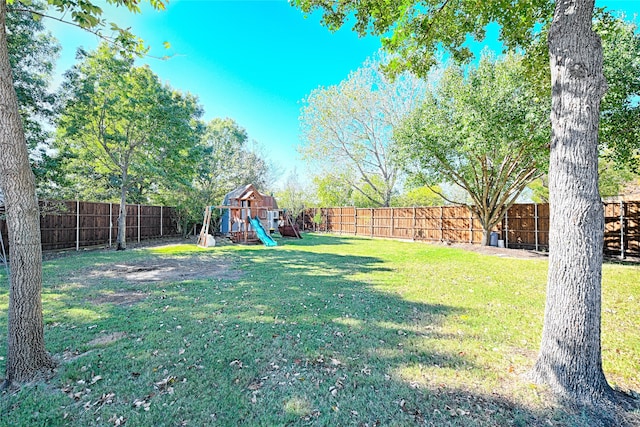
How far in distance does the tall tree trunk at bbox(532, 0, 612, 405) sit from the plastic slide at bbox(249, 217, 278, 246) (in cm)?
1178

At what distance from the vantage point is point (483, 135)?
9227mm

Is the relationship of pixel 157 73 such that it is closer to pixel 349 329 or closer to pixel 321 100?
pixel 321 100

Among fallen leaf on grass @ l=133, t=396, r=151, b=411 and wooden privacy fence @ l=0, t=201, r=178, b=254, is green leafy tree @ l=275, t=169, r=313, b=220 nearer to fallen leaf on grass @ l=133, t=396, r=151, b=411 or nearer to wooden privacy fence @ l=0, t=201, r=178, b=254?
wooden privacy fence @ l=0, t=201, r=178, b=254

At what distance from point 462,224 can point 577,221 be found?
13.1 metres

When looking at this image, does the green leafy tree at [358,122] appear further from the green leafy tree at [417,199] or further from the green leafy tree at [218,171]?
the green leafy tree at [218,171]

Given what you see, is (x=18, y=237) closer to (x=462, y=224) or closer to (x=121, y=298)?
(x=121, y=298)

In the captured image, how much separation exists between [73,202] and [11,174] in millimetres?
10958

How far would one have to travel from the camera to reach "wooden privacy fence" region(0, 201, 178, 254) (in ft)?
32.8

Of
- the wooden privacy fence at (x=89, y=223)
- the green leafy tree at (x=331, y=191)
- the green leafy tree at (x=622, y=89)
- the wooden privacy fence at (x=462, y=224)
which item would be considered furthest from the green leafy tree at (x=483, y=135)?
the wooden privacy fence at (x=89, y=223)

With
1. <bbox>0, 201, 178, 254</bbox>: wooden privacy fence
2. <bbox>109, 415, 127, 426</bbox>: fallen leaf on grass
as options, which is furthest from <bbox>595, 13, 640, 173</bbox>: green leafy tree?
<bbox>0, 201, 178, 254</bbox>: wooden privacy fence

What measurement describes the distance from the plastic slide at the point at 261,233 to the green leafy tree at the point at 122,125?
3913 mm

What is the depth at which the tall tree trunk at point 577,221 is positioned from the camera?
224cm

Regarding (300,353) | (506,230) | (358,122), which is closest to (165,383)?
(300,353)

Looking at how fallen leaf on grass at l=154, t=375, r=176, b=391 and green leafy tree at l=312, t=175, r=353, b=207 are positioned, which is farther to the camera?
green leafy tree at l=312, t=175, r=353, b=207
